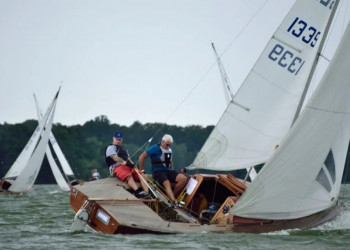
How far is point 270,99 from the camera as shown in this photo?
1555cm

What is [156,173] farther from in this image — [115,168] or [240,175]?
[240,175]

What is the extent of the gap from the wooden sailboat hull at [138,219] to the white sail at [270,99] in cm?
186

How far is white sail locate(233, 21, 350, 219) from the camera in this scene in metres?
13.0

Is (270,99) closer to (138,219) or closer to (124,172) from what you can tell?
(124,172)

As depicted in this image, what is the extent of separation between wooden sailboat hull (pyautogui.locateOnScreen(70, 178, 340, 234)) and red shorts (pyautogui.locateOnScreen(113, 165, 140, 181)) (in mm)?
496

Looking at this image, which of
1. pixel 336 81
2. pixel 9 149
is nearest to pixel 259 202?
pixel 336 81

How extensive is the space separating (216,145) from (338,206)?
2.42 metres

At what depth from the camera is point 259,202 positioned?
42.8ft

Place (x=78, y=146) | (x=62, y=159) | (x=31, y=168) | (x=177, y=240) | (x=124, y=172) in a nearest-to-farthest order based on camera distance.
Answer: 1. (x=177, y=240)
2. (x=124, y=172)
3. (x=31, y=168)
4. (x=62, y=159)
5. (x=78, y=146)

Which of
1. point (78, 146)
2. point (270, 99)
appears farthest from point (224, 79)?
point (78, 146)

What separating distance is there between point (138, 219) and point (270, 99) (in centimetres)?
403

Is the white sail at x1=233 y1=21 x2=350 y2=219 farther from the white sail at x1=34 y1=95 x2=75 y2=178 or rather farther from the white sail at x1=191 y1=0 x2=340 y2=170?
the white sail at x1=34 y1=95 x2=75 y2=178

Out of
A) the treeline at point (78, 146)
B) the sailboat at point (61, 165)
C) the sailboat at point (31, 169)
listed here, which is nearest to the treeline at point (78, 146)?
the treeline at point (78, 146)

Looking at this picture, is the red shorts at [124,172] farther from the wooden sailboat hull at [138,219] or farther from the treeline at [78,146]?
the treeline at [78,146]
